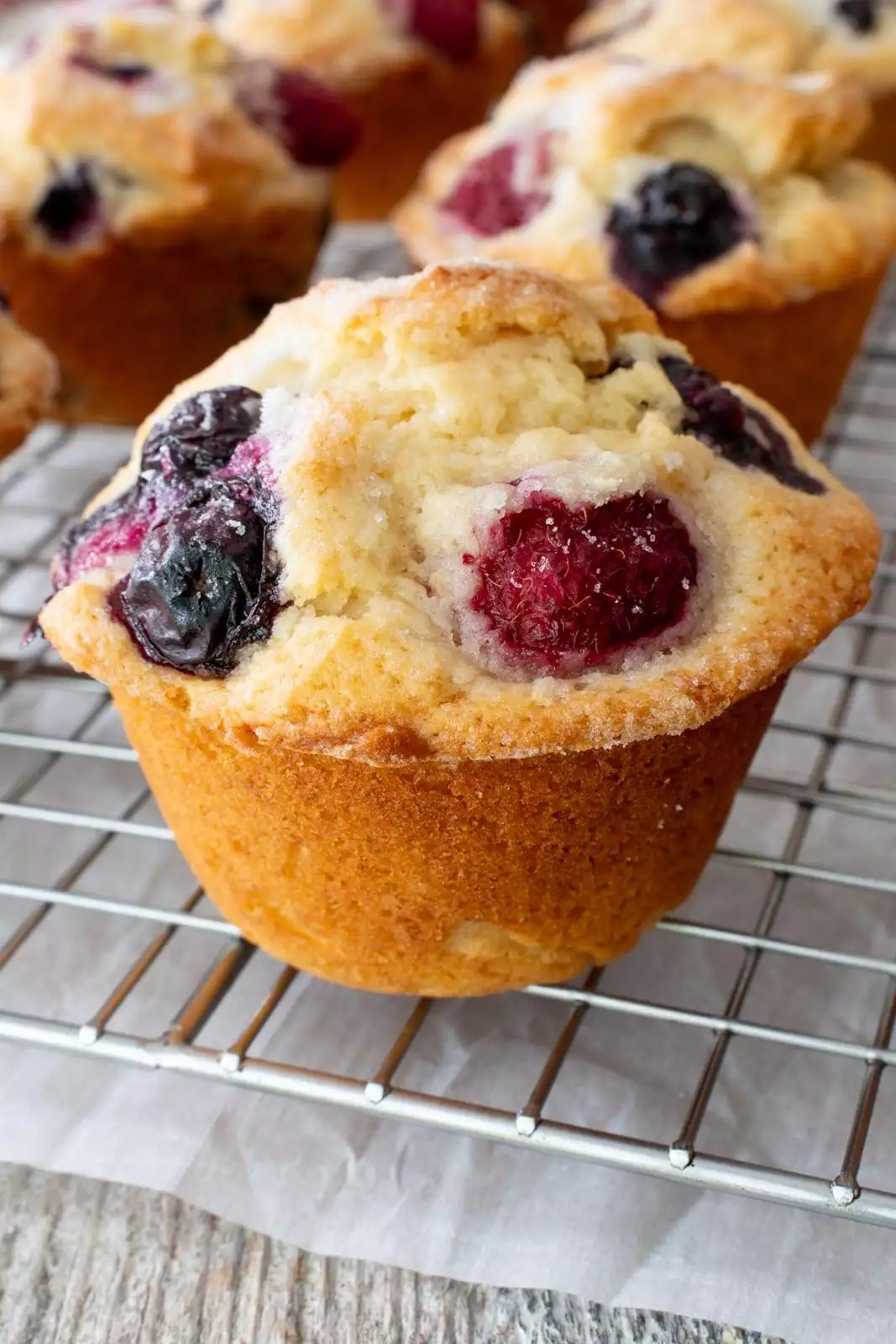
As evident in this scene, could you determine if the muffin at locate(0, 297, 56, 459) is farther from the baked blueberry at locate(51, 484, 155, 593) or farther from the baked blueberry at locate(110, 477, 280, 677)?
the baked blueberry at locate(110, 477, 280, 677)

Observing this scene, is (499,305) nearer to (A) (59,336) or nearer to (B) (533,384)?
(B) (533,384)

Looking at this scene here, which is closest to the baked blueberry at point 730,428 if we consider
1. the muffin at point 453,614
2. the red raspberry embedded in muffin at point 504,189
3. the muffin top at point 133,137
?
the muffin at point 453,614

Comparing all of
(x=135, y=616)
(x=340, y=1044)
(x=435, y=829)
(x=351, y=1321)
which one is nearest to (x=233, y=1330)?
(x=351, y=1321)

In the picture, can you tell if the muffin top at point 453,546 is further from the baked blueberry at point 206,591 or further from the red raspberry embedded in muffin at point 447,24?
the red raspberry embedded in muffin at point 447,24

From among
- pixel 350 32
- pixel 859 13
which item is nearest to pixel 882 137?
pixel 859 13

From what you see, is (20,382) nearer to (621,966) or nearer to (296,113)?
(296,113)

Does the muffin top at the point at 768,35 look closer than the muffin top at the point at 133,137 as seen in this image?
No
